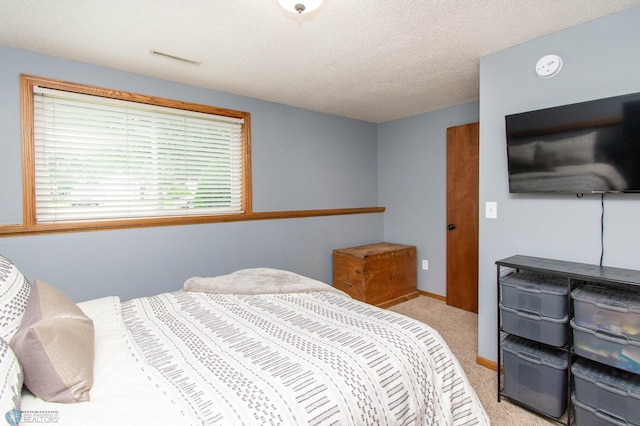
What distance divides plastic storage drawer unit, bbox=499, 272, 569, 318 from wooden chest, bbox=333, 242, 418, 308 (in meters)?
1.66

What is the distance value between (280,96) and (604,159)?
2675mm

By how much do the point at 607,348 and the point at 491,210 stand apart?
3.52 feet

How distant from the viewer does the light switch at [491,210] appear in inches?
94.3

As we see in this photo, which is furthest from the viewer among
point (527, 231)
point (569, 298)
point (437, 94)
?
point (437, 94)

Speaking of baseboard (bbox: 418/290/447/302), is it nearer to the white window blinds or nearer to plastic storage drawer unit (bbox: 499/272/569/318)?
plastic storage drawer unit (bbox: 499/272/569/318)

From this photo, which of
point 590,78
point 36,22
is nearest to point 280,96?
point 36,22

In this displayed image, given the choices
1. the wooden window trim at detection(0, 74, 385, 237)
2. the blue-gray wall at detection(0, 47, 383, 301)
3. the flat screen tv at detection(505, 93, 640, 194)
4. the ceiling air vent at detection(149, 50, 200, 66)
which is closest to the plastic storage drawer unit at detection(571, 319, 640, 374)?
the flat screen tv at detection(505, 93, 640, 194)

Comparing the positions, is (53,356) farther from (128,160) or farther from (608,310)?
(608,310)

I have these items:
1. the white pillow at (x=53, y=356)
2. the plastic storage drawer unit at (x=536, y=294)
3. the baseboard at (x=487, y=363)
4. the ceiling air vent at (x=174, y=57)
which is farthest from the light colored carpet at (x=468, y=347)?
the ceiling air vent at (x=174, y=57)

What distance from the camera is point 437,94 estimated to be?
3283 millimetres

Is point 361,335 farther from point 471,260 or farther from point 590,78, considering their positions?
point 471,260

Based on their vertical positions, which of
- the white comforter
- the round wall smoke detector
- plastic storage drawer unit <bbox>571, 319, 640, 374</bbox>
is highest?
the round wall smoke detector

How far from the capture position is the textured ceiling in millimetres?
1758

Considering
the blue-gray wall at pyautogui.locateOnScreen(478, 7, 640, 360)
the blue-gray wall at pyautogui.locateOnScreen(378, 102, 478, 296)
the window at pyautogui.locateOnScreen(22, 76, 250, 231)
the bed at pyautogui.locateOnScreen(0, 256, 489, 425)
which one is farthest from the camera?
the blue-gray wall at pyautogui.locateOnScreen(378, 102, 478, 296)
